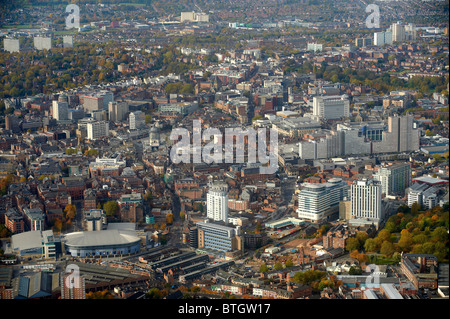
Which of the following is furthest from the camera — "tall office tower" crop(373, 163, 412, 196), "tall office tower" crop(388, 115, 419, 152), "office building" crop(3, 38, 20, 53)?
"office building" crop(3, 38, 20, 53)

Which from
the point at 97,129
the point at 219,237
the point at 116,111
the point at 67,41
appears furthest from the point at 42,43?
the point at 219,237

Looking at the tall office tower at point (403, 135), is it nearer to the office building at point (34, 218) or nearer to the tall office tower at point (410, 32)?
the office building at point (34, 218)

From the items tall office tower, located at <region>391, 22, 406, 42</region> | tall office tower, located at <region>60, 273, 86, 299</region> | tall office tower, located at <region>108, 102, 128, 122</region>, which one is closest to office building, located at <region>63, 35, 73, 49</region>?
tall office tower, located at <region>108, 102, 128, 122</region>

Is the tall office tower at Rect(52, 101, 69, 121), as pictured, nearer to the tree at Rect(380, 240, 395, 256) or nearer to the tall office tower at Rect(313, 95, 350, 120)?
the tall office tower at Rect(313, 95, 350, 120)

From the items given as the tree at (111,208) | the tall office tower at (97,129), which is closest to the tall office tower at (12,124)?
the tall office tower at (97,129)

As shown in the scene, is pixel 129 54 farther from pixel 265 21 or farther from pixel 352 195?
pixel 352 195

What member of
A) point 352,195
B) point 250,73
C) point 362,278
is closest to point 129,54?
point 250,73

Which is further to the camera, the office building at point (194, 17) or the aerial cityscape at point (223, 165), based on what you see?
the office building at point (194, 17)
